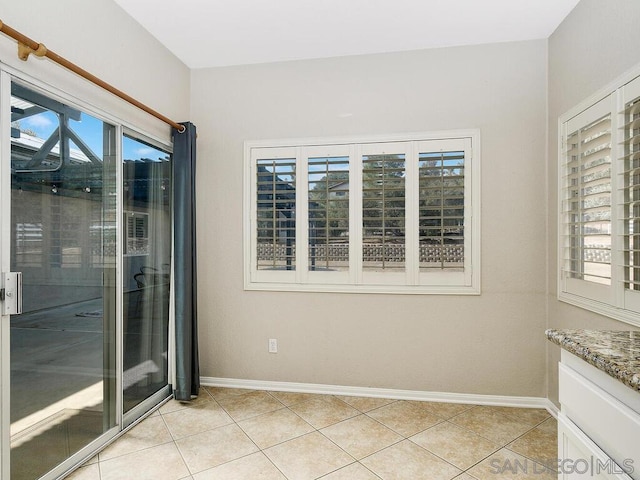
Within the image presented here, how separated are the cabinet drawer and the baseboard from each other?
→ 1.85 metres

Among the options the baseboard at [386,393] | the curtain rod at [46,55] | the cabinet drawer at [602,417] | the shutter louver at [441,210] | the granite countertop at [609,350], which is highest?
the curtain rod at [46,55]

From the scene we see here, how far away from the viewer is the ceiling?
236cm

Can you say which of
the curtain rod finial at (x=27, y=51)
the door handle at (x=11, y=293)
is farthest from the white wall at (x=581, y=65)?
the door handle at (x=11, y=293)

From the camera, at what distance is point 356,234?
2.94 m

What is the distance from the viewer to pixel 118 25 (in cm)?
234

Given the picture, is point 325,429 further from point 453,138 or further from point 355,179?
point 453,138

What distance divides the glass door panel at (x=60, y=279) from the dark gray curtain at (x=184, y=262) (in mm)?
557

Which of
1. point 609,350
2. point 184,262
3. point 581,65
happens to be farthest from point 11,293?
point 581,65

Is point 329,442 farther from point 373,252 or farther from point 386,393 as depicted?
point 373,252

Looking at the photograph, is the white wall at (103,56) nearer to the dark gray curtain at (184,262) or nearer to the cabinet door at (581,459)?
the dark gray curtain at (184,262)

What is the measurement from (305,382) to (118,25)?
2906 millimetres

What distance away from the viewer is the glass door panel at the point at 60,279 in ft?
5.64

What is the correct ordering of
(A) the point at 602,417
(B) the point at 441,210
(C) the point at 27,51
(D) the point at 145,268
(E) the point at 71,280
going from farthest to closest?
(B) the point at 441,210
(D) the point at 145,268
(E) the point at 71,280
(C) the point at 27,51
(A) the point at 602,417

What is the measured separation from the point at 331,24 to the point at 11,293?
246 cm
